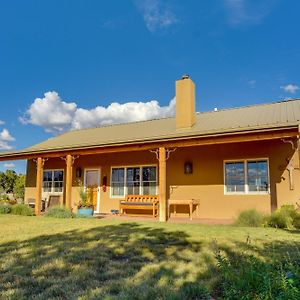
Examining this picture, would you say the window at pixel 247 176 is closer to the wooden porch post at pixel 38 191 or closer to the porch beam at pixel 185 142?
the porch beam at pixel 185 142

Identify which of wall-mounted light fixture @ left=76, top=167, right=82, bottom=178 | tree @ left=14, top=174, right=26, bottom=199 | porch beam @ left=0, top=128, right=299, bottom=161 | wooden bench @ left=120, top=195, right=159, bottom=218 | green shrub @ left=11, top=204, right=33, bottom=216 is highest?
porch beam @ left=0, top=128, right=299, bottom=161

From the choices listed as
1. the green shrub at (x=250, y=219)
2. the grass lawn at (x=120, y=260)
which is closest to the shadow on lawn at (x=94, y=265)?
the grass lawn at (x=120, y=260)

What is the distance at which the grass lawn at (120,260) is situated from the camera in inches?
130

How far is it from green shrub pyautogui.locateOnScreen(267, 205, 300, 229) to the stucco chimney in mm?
5182

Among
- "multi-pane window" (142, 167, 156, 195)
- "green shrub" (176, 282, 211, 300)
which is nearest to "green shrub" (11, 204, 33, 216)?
"multi-pane window" (142, 167, 156, 195)

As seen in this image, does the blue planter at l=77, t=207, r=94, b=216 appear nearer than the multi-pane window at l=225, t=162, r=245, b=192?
No

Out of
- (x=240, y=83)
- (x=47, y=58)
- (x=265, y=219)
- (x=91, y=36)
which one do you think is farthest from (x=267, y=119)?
(x=47, y=58)

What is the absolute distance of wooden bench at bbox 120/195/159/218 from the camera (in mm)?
12219

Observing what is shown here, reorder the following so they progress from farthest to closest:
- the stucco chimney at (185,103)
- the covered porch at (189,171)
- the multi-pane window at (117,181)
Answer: the multi-pane window at (117,181) → the stucco chimney at (185,103) → the covered porch at (189,171)

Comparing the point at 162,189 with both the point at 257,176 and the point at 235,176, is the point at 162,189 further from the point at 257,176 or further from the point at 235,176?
the point at 257,176

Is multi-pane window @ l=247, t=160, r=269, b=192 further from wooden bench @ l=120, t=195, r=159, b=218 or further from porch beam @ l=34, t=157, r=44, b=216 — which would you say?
porch beam @ l=34, t=157, r=44, b=216

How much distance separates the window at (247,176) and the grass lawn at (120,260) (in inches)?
163

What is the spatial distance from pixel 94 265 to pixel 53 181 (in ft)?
41.0

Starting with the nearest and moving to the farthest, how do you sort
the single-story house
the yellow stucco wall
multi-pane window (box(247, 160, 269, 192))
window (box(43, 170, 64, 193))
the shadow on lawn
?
the shadow on lawn, the single-story house, the yellow stucco wall, multi-pane window (box(247, 160, 269, 192)), window (box(43, 170, 64, 193))
